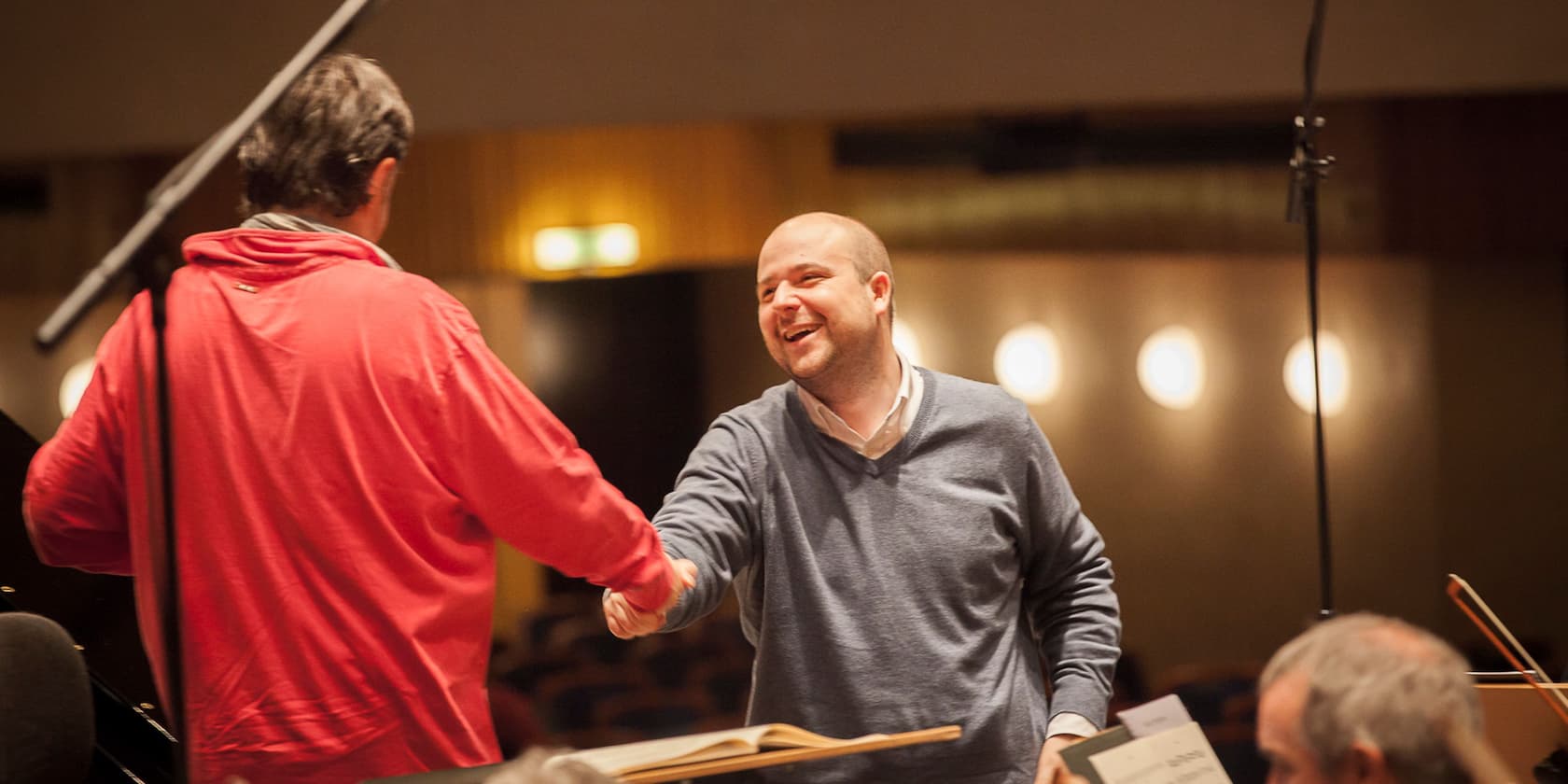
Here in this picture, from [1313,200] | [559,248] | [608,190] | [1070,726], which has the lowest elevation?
[1070,726]

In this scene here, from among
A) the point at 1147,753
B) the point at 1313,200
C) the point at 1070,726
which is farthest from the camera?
the point at 1313,200

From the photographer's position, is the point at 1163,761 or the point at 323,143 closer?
the point at 1163,761

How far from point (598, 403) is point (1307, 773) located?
5.09 m

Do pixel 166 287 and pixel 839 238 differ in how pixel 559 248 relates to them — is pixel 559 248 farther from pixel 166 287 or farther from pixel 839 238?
pixel 166 287

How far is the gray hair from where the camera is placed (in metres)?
Answer: 1.36

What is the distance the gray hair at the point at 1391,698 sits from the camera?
1358 mm

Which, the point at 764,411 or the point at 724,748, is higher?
the point at 764,411

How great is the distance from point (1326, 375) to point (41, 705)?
5.68 meters

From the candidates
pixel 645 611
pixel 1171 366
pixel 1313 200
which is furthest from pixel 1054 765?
pixel 1171 366

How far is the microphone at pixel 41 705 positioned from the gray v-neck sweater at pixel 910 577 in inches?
30.9

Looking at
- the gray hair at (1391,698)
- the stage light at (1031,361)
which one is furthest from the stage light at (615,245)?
the gray hair at (1391,698)

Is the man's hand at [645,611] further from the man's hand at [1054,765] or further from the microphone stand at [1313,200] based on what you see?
the microphone stand at [1313,200]

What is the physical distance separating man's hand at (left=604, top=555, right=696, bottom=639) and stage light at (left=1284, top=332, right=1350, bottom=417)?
5.14m

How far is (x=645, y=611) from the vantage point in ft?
6.38
